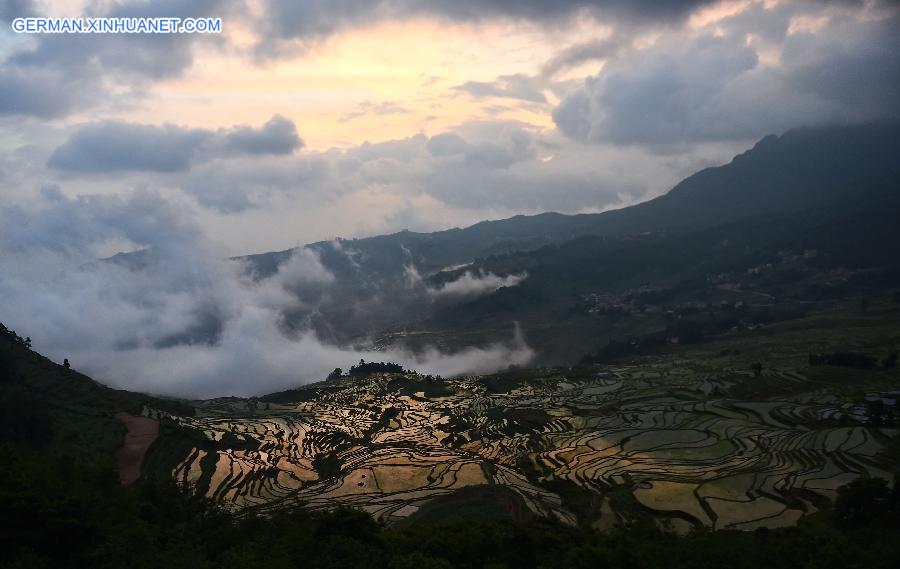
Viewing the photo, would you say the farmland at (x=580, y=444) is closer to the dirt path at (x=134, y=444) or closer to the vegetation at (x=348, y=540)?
the dirt path at (x=134, y=444)

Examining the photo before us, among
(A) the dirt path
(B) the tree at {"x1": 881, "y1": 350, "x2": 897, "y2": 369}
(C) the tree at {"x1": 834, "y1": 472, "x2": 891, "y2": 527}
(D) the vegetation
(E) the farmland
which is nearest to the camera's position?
(D) the vegetation

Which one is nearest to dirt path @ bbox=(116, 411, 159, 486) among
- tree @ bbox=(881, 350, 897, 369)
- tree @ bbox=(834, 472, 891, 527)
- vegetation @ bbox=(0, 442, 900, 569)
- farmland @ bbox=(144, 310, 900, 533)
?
farmland @ bbox=(144, 310, 900, 533)

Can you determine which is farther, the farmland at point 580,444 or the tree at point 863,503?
the farmland at point 580,444

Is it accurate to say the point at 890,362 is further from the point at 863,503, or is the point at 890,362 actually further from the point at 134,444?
the point at 134,444

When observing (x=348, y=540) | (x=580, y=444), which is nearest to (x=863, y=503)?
(x=580, y=444)

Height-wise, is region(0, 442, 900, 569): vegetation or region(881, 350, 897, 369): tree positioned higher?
region(0, 442, 900, 569): vegetation

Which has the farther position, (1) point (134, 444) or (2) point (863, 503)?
(1) point (134, 444)

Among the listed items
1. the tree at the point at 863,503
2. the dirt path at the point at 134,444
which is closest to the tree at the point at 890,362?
the tree at the point at 863,503

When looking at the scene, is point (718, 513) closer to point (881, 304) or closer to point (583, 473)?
point (583, 473)

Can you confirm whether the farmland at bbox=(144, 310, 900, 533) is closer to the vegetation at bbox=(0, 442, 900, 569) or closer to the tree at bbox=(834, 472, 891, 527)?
the tree at bbox=(834, 472, 891, 527)
